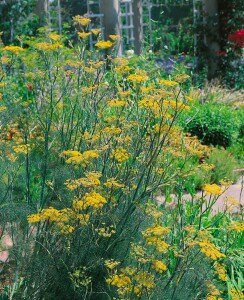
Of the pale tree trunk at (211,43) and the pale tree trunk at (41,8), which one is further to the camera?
the pale tree trunk at (211,43)

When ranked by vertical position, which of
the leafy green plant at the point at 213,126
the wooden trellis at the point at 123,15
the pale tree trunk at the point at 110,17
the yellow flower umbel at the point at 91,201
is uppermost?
the yellow flower umbel at the point at 91,201

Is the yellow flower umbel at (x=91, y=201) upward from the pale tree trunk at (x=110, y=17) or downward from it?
upward

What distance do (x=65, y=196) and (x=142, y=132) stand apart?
1.53ft

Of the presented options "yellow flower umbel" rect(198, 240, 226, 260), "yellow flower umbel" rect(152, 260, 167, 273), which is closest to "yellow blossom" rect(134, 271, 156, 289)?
"yellow flower umbel" rect(152, 260, 167, 273)

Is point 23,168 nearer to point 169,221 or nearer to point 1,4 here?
point 169,221

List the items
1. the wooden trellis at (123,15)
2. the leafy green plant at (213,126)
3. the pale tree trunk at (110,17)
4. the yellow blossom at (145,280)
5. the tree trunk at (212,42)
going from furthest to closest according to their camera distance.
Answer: the wooden trellis at (123,15)
the tree trunk at (212,42)
the pale tree trunk at (110,17)
the leafy green plant at (213,126)
the yellow blossom at (145,280)

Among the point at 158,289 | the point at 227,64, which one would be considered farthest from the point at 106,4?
the point at 158,289

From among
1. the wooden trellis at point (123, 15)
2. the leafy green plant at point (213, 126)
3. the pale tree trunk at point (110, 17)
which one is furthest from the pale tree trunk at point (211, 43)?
the leafy green plant at point (213, 126)

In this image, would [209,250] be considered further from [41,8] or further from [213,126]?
[41,8]

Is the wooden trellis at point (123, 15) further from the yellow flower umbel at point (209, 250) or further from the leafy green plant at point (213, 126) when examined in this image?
the yellow flower umbel at point (209, 250)

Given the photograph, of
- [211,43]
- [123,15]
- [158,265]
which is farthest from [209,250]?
[123,15]

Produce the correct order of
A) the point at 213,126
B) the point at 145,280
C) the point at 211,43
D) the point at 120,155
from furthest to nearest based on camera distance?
the point at 211,43
the point at 213,126
the point at 120,155
the point at 145,280

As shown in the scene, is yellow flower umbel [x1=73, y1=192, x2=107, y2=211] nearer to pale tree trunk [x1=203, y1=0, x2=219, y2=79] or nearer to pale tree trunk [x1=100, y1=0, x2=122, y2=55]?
pale tree trunk [x1=100, y1=0, x2=122, y2=55]

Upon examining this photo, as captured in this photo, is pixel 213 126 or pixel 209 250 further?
pixel 213 126
